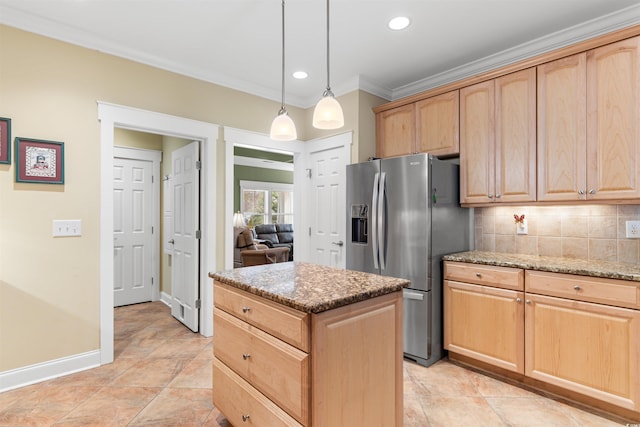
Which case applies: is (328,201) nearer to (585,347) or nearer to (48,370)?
(585,347)

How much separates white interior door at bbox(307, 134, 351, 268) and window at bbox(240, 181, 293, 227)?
14.0ft

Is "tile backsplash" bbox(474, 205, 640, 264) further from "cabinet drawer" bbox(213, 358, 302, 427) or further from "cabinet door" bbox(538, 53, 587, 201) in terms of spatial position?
"cabinet drawer" bbox(213, 358, 302, 427)

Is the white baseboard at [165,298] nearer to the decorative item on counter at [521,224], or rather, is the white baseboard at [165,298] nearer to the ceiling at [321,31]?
the ceiling at [321,31]

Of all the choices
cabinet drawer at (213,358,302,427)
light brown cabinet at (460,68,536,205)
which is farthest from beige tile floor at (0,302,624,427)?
light brown cabinet at (460,68,536,205)

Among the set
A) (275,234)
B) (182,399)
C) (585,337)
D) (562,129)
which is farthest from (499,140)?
(275,234)

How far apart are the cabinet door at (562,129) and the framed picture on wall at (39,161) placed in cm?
361

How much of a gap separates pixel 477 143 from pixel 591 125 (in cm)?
→ 75

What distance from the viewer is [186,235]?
3611 millimetres

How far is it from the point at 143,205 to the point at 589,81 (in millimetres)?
4874

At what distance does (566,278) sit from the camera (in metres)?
2.16

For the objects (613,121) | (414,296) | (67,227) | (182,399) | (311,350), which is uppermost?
(613,121)

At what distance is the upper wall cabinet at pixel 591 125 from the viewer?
2123 millimetres

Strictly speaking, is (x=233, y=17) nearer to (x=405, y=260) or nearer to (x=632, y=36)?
(x=405, y=260)

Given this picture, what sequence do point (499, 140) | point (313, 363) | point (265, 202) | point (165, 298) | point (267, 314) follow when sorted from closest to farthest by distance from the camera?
point (313, 363)
point (267, 314)
point (499, 140)
point (165, 298)
point (265, 202)
